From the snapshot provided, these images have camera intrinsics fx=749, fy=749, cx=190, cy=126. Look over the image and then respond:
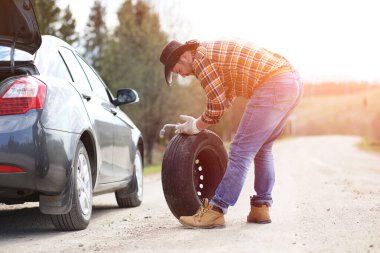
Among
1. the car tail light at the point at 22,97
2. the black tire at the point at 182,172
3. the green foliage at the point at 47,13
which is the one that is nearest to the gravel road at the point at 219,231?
the black tire at the point at 182,172

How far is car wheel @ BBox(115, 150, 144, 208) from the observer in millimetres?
8883

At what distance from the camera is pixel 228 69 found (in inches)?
250

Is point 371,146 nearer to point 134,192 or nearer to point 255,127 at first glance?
point 134,192

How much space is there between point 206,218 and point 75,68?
7.15 ft

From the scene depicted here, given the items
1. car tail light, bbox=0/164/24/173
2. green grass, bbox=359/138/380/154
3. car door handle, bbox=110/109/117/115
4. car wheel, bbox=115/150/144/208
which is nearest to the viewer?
car tail light, bbox=0/164/24/173

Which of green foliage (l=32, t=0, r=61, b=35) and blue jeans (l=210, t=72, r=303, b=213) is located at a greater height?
green foliage (l=32, t=0, r=61, b=35)

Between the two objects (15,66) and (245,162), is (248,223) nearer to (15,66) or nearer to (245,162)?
(245,162)

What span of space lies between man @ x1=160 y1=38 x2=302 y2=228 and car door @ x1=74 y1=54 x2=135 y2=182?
1.69 metres

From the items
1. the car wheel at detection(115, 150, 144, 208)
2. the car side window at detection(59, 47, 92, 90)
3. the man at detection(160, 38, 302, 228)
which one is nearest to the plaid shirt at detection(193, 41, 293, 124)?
the man at detection(160, 38, 302, 228)

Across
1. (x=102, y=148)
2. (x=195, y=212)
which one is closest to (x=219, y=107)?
(x=195, y=212)

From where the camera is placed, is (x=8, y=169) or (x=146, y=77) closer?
(x=8, y=169)

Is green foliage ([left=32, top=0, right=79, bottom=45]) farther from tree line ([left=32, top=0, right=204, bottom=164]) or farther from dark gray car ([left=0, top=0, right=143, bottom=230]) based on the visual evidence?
dark gray car ([left=0, top=0, right=143, bottom=230])

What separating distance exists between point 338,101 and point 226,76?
18785 centimetres

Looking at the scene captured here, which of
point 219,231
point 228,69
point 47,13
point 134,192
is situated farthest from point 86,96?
point 47,13
